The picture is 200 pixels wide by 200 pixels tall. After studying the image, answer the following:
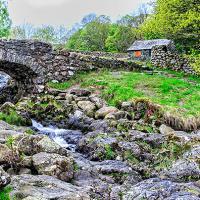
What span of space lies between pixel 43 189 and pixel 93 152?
5.07 metres

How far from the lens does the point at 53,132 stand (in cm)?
1752

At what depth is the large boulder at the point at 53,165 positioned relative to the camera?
10484 millimetres

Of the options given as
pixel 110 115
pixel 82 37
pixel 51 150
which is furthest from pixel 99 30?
pixel 51 150

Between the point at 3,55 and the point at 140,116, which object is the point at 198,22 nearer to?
the point at 140,116

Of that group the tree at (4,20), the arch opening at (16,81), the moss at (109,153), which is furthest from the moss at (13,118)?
the tree at (4,20)

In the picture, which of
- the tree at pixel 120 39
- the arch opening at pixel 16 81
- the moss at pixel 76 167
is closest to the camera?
the moss at pixel 76 167

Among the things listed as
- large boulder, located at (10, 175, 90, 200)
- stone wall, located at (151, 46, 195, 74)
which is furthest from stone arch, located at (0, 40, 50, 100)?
large boulder, located at (10, 175, 90, 200)

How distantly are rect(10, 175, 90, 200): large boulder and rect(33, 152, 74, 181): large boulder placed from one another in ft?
1.19

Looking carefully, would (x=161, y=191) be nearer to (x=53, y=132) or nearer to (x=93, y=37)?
(x=53, y=132)

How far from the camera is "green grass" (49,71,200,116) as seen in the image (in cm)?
1870

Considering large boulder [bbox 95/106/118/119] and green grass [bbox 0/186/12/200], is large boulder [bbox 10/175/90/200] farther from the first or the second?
large boulder [bbox 95/106/118/119]

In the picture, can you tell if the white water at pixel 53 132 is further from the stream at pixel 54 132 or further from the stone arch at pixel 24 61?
the stone arch at pixel 24 61

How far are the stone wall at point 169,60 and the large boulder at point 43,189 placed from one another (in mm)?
18515

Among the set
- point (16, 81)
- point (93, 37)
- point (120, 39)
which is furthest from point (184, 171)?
point (93, 37)
